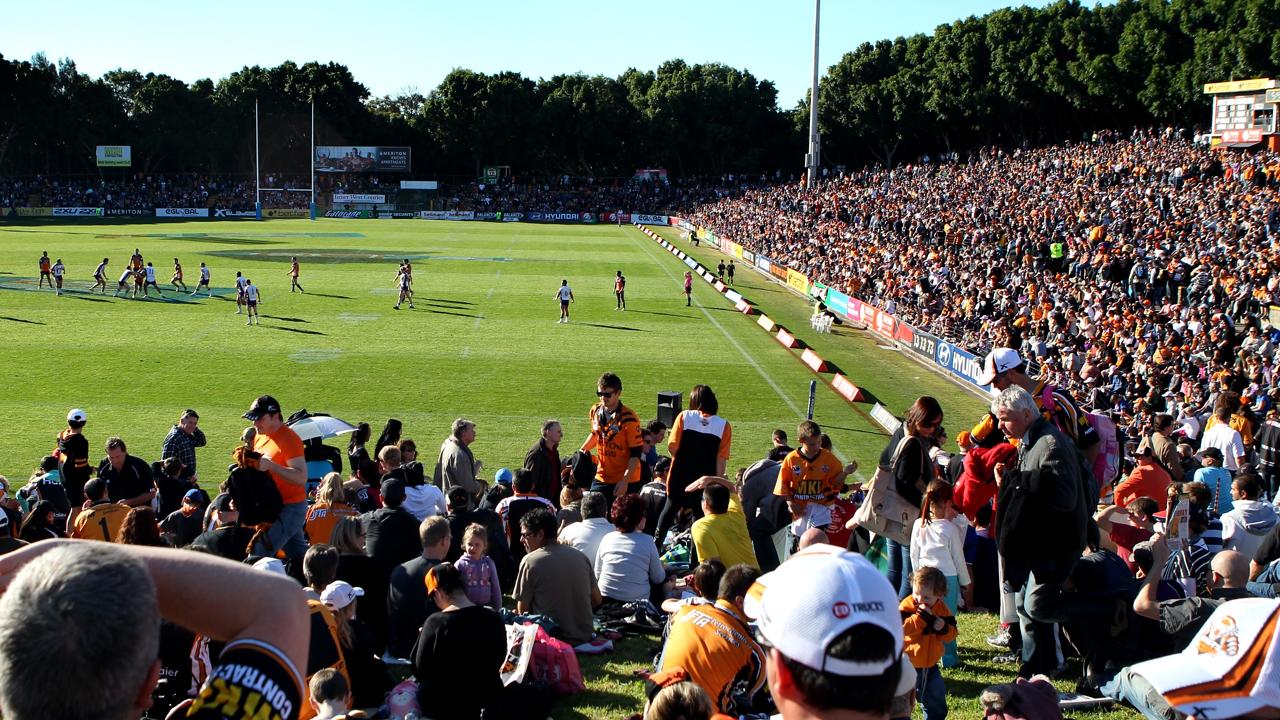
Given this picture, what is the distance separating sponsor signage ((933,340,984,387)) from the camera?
80.1 feet

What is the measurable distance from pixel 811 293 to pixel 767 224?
85.4ft

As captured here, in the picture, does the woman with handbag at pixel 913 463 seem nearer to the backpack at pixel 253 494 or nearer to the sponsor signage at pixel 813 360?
the backpack at pixel 253 494

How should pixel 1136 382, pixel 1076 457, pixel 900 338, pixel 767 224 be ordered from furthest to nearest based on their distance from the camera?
pixel 767 224
pixel 900 338
pixel 1136 382
pixel 1076 457

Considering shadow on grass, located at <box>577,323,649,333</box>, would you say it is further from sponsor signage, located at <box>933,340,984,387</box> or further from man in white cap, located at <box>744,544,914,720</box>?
man in white cap, located at <box>744,544,914,720</box>

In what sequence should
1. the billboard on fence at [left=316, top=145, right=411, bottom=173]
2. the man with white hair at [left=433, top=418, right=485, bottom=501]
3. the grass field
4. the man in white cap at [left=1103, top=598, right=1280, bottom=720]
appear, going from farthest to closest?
the billboard on fence at [left=316, top=145, right=411, bottom=173] → the grass field → the man with white hair at [left=433, top=418, right=485, bottom=501] → the man in white cap at [left=1103, top=598, right=1280, bottom=720]

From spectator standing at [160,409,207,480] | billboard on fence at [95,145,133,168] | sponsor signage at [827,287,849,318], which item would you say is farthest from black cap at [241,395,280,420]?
billboard on fence at [95,145,133,168]

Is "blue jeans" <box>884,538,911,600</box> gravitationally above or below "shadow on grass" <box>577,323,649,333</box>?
above

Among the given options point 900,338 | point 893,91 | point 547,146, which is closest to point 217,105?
point 547,146

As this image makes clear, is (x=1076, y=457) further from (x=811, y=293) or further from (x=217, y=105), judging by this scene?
(x=217, y=105)

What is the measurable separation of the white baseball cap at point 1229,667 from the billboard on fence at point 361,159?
355 ft

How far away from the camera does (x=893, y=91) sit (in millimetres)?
95000

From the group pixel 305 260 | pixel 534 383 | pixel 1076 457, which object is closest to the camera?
pixel 1076 457

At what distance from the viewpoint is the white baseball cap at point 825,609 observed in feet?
7.63

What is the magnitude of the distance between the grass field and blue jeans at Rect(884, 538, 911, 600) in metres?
0.65
